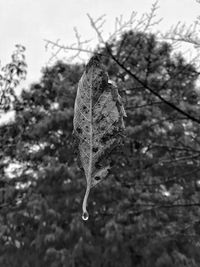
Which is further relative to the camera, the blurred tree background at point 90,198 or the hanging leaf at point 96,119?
the blurred tree background at point 90,198

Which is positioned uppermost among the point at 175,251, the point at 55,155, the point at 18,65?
the point at 18,65

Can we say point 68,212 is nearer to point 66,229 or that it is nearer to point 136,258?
point 66,229

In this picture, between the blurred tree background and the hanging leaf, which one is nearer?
the hanging leaf

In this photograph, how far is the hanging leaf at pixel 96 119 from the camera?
0.24 meters

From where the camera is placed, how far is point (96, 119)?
242 mm

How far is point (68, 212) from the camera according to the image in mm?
8102

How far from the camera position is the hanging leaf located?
0.77 ft

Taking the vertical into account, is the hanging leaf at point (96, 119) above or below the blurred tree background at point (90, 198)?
below

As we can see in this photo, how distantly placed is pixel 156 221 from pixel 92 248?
1.38m

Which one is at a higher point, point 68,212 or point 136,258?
point 68,212

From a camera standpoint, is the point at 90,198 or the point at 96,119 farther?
the point at 90,198

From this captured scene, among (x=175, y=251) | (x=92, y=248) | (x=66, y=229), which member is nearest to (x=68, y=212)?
(x=66, y=229)

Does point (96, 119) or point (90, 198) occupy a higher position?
point (90, 198)

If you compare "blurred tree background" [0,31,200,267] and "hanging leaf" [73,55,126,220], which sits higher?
"blurred tree background" [0,31,200,267]
